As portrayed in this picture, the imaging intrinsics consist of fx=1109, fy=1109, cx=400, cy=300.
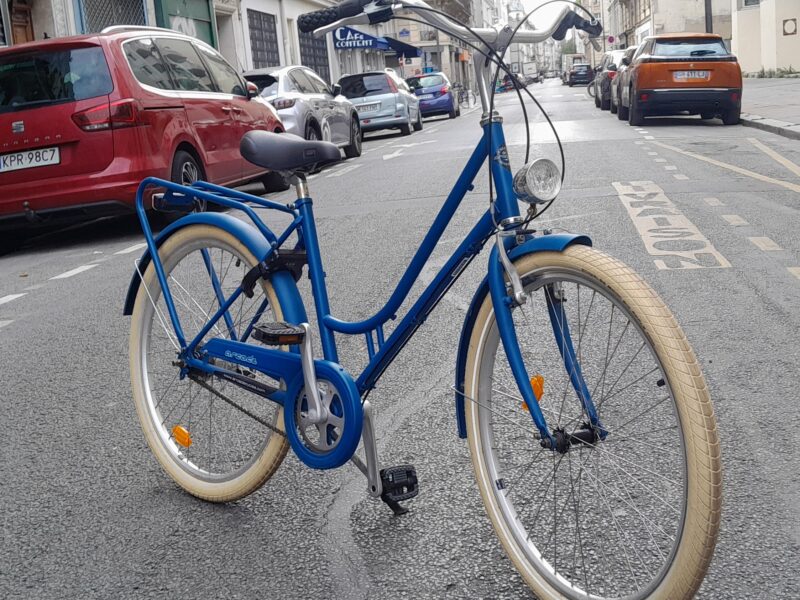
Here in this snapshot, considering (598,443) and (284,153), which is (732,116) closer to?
(284,153)

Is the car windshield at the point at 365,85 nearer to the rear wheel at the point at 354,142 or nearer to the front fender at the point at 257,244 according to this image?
the rear wheel at the point at 354,142

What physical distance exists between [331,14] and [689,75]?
17138 mm

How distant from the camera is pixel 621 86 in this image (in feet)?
71.6

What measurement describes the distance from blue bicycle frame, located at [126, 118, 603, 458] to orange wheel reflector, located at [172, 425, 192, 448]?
0.19 meters

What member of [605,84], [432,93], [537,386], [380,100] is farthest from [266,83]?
[432,93]

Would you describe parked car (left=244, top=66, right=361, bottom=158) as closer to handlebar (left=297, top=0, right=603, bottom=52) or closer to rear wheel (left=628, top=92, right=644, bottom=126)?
rear wheel (left=628, top=92, right=644, bottom=126)

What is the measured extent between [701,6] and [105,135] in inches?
2172

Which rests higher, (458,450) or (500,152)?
(500,152)

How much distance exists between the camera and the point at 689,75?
1869 centimetres

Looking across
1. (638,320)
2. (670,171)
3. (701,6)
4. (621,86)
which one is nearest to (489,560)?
(638,320)

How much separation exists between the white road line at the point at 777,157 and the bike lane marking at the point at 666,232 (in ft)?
6.62

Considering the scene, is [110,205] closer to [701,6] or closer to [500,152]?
[500,152]

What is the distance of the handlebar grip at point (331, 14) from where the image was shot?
8.38 ft

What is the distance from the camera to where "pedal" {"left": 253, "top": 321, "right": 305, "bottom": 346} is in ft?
9.32
